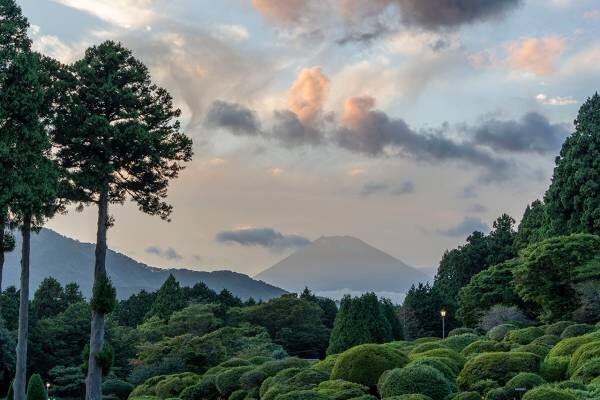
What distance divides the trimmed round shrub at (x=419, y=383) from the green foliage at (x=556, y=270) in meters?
18.4

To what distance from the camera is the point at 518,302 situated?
41906 mm

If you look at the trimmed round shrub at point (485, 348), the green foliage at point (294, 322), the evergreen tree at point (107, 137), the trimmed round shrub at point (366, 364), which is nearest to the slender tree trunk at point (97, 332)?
the evergreen tree at point (107, 137)

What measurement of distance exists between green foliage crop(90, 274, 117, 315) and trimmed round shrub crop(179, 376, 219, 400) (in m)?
5.59

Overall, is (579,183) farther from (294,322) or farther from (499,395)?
(499,395)

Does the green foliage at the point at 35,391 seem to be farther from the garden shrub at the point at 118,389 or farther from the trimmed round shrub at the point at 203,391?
the garden shrub at the point at 118,389

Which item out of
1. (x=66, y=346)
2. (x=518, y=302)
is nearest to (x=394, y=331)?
(x=518, y=302)

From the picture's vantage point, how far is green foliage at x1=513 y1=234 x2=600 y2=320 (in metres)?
34.2

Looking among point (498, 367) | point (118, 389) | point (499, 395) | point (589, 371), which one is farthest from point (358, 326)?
point (499, 395)

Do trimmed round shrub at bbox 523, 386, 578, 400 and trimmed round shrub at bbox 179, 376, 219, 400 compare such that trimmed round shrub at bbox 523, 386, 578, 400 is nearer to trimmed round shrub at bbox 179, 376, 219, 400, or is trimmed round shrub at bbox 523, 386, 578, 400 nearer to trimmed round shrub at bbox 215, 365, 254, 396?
trimmed round shrub at bbox 215, 365, 254, 396

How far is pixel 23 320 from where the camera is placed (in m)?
23.2

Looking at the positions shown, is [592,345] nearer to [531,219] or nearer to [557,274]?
[557,274]

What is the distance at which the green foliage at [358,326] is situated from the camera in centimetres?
4272

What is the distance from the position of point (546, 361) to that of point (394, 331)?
113 ft

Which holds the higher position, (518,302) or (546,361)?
(518,302)
